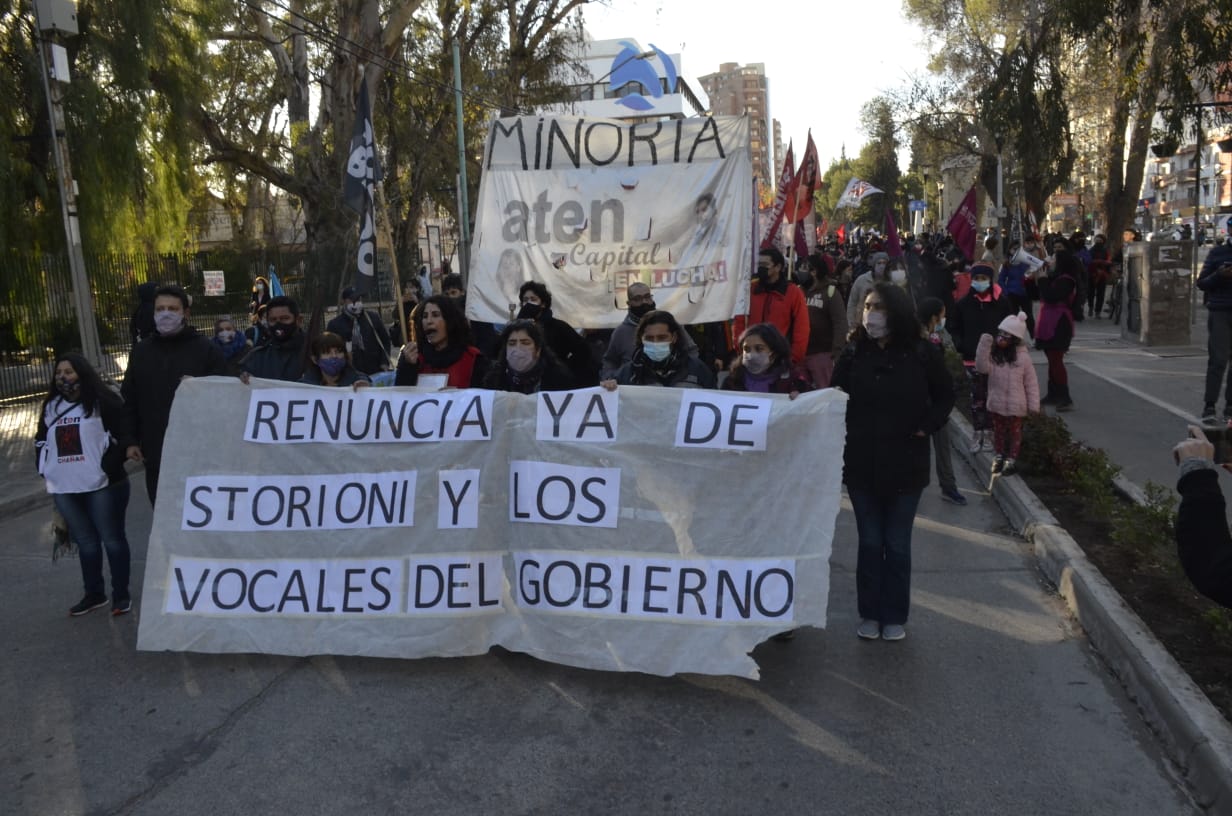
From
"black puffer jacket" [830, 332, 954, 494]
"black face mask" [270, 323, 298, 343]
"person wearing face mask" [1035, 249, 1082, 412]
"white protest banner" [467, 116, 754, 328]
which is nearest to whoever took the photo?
"black puffer jacket" [830, 332, 954, 494]

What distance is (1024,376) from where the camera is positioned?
814 cm

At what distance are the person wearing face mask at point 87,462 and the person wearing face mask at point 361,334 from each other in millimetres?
3905

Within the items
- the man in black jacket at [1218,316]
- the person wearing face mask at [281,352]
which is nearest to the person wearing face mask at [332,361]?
the person wearing face mask at [281,352]

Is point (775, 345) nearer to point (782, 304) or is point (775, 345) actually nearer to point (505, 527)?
point (505, 527)

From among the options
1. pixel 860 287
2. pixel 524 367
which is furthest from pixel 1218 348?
pixel 524 367

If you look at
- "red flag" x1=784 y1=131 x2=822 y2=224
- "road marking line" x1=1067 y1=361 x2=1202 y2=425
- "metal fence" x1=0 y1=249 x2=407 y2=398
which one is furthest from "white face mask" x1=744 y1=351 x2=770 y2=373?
"metal fence" x1=0 y1=249 x2=407 y2=398

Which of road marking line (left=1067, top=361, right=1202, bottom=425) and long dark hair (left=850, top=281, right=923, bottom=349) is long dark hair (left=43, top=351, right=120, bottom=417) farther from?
road marking line (left=1067, top=361, right=1202, bottom=425)

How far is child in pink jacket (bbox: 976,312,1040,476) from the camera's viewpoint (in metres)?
8.13

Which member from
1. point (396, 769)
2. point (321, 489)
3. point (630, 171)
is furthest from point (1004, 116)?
point (396, 769)

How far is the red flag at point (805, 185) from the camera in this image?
555 inches

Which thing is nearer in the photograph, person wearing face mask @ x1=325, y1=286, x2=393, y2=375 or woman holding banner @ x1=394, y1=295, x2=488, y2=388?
woman holding banner @ x1=394, y1=295, x2=488, y2=388

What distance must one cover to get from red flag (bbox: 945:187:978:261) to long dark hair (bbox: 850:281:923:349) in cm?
1315

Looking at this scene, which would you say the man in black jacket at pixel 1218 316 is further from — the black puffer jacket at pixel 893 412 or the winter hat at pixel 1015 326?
the black puffer jacket at pixel 893 412

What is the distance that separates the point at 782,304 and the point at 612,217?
167 cm
